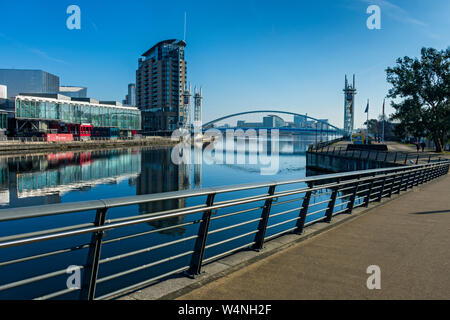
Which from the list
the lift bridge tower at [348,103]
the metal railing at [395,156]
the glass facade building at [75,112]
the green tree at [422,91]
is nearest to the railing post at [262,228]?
the metal railing at [395,156]

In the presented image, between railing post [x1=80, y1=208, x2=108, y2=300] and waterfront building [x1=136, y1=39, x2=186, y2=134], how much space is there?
163 m

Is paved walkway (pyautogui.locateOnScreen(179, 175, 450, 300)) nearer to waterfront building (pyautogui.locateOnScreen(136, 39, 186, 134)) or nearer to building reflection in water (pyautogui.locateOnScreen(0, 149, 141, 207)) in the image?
building reflection in water (pyautogui.locateOnScreen(0, 149, 141, 207))

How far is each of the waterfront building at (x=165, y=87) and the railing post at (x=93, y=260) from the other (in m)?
163

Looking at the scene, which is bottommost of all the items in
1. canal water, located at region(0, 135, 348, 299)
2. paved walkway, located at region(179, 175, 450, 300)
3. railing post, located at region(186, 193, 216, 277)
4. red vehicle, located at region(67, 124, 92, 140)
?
canal water, located at region(0, 135, 348, 299)

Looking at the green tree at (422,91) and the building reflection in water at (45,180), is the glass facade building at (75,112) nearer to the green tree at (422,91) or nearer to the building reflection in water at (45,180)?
the building reflection in water at (45,180)

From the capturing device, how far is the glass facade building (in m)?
83.2

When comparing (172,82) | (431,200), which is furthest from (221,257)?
(172,82)

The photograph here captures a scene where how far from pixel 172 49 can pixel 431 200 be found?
573ft

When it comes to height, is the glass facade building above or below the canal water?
above

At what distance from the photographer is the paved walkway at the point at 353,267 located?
4297mm

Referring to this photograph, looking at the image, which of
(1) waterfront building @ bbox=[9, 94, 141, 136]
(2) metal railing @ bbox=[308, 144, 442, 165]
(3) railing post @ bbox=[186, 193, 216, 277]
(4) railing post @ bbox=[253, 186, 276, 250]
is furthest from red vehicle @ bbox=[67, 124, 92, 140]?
(3) railing post @ bbox=[186, 193, 216, 277]

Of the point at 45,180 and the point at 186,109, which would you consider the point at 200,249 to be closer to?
the point at 45,180
